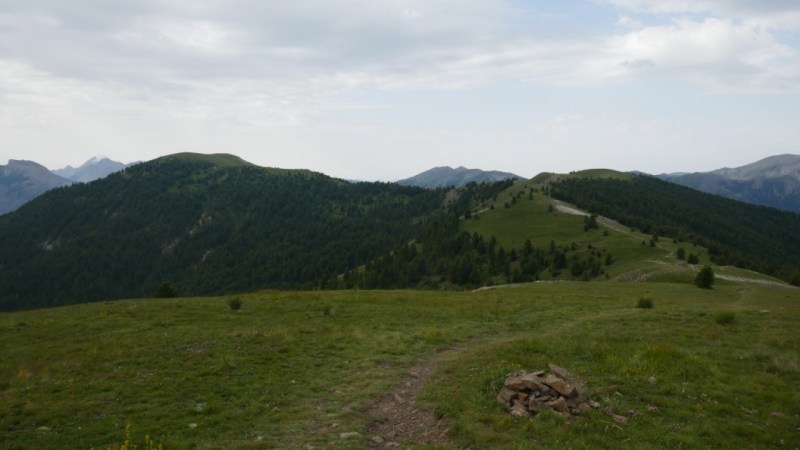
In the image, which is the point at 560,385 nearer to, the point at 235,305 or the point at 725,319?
the point at 725,319

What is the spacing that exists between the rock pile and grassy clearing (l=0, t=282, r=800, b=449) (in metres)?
0.52

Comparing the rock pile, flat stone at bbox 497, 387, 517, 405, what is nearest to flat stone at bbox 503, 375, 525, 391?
→ the rock pile

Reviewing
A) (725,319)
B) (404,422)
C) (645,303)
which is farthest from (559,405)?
(645,303)

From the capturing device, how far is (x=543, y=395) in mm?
14734

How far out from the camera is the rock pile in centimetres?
1422

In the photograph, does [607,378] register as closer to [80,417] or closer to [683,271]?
[80,417]

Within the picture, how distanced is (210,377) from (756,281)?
72522 mm

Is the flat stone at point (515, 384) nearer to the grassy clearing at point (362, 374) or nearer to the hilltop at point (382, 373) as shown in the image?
the hilltop at point (382, 373)

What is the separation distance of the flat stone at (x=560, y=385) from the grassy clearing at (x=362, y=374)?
2.93ft

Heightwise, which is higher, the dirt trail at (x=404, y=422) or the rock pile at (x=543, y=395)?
the rock pile at (x=543, y=395)

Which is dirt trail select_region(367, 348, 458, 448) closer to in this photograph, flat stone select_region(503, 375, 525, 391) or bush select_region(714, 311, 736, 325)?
flat stone select_region(503, 375, 525, 391)

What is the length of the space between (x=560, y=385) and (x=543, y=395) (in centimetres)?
61

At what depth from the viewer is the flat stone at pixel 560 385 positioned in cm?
1454

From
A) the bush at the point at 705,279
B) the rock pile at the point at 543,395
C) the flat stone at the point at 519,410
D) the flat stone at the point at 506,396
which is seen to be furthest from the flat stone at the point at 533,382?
the bush at the point at 705,279
